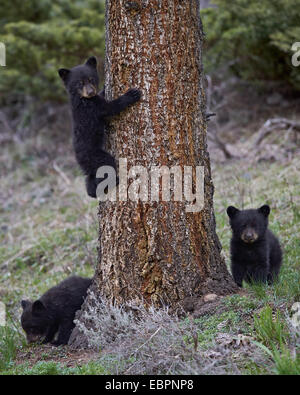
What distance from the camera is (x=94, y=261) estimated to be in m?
7.06

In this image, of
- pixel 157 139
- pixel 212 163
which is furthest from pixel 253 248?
pixel 212 163

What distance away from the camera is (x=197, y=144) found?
4246 mm

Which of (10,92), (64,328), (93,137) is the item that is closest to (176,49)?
(93,137)

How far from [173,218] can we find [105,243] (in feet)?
2.26

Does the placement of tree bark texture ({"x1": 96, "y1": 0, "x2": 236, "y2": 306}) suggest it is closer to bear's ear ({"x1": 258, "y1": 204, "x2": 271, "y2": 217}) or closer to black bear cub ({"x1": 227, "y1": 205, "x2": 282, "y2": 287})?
black bear cub ({"x1": 227, "y1": 205, "x2": 282, "y2": 287})

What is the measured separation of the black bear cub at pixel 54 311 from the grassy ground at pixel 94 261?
0.19 meters

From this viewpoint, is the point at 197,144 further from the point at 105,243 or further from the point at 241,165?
the point at 241,165

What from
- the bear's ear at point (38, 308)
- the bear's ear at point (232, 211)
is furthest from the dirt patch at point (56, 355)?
the bear's ear at point (232, 211)

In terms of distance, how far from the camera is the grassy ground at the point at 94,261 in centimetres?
344

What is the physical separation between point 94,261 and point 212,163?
384cm

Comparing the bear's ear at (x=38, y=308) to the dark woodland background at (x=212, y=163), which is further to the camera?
the bear's ear at (x=38, y=308)

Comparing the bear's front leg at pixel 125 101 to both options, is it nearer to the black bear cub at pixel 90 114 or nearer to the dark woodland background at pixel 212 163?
the black bear cub at pixel 90 114

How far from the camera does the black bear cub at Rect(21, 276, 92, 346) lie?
5.19m

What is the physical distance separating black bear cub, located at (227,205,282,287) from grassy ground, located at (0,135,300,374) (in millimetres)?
256
